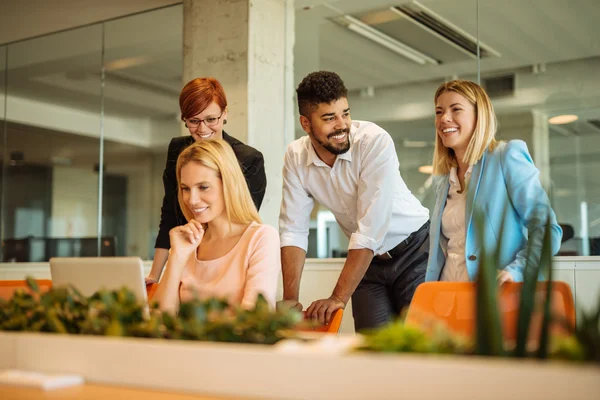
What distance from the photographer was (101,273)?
63.9 inches

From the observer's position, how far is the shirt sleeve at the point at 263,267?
203cm

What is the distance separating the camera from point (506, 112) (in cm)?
472

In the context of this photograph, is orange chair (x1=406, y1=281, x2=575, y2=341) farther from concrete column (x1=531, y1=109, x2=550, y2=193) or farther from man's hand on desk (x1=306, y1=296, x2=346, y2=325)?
concrete column (x1=531, y1=109, x2=550, y2=193)

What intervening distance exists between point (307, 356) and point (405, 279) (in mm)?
1786

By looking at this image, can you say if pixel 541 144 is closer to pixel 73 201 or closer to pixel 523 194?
pixel 523 194

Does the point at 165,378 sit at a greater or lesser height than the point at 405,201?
lesser

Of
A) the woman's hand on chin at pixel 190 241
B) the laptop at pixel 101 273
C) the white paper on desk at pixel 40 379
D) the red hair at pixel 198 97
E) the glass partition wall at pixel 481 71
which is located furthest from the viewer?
the glass partition wall at pixel 481 71

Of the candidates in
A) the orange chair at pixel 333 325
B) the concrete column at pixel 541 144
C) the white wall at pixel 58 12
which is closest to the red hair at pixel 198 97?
the orange chair at pixel 333 325

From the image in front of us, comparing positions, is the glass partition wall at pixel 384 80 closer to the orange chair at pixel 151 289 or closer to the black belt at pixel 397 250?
the black belt at pixel 397 250

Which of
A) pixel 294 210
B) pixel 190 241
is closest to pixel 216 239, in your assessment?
pixel 190 241

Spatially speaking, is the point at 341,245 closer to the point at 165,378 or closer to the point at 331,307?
the point at 331,307

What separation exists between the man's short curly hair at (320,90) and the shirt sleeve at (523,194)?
60 cm

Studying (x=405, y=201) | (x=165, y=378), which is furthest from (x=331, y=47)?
(x=165, y=378)

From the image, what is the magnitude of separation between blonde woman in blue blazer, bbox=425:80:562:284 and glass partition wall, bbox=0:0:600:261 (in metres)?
2.49
